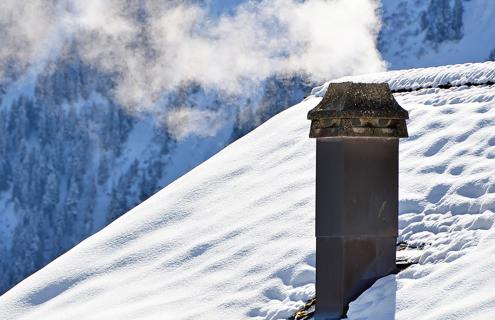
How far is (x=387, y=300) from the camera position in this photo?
9.27 metres

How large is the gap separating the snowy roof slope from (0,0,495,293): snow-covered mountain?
516ft

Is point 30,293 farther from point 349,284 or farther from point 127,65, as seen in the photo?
point 127,65

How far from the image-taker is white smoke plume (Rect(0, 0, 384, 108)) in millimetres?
176250

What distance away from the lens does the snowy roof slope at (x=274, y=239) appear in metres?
9.35

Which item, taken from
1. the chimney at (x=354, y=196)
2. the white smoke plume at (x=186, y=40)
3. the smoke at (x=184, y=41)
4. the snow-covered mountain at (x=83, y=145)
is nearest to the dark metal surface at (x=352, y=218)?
the chimney at (x=354, y=196)

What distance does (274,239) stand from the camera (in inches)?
445

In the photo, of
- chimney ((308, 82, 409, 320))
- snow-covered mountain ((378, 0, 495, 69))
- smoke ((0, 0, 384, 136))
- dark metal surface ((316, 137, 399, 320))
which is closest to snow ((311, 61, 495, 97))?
chimney ((308, 82, 409, 320))

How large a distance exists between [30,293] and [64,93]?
183768 mm

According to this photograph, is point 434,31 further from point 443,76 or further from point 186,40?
point 443,76

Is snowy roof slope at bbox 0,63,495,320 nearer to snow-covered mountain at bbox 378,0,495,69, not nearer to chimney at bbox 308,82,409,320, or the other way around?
chimney at bbox 308,82,409,320

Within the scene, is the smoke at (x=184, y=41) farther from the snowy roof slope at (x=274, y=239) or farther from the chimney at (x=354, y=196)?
the chimney at (x=354, y=196)

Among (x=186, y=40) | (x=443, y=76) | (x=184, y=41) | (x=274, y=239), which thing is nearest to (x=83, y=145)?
(x=184, y=41)

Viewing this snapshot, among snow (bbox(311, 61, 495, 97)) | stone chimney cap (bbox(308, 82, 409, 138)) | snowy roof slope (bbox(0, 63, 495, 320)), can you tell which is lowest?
snowy roof slope (bbox(0, 63, 495, 320))

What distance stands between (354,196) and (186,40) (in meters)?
185
